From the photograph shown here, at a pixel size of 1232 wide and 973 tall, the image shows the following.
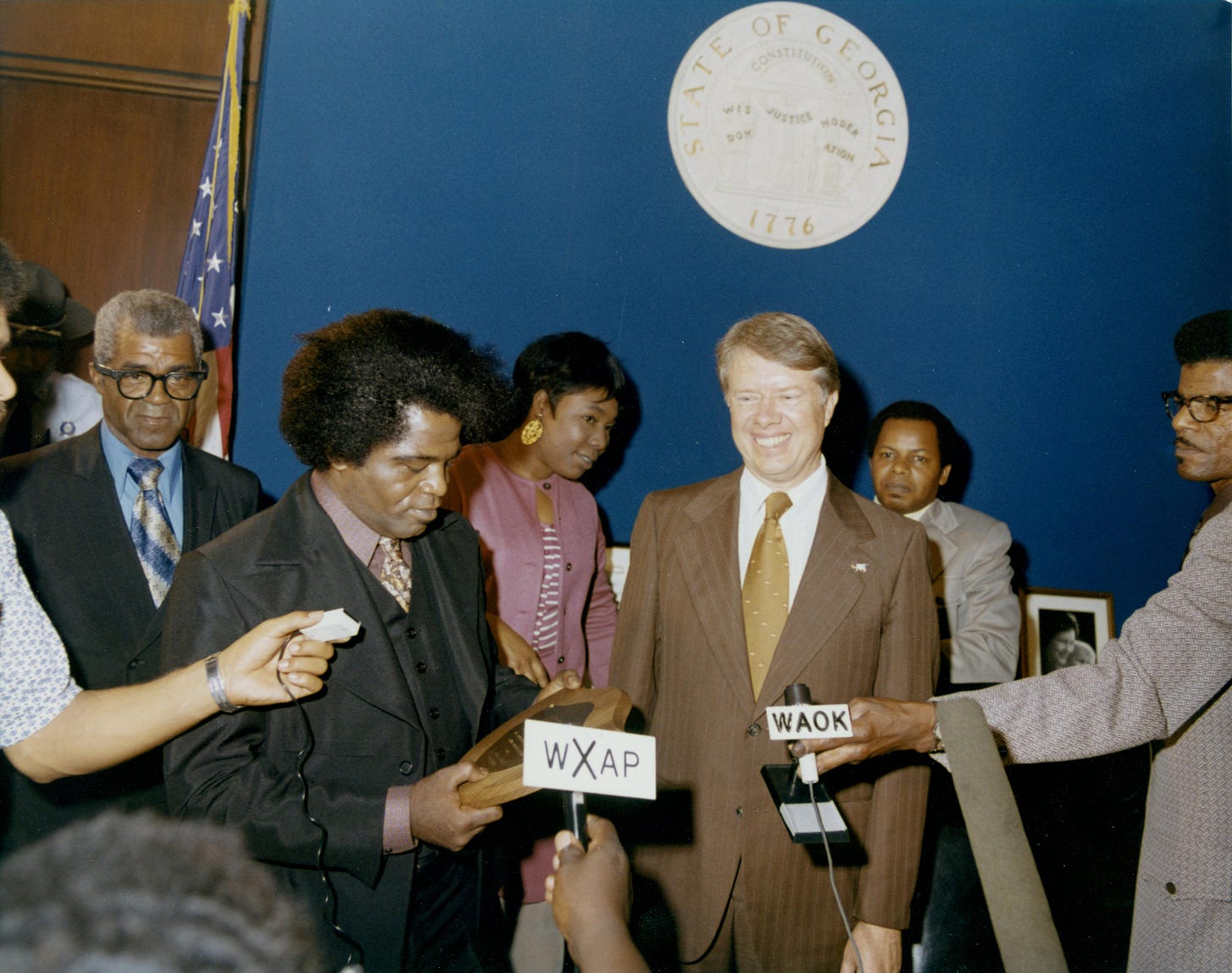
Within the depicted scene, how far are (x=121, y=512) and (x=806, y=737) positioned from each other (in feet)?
6.53

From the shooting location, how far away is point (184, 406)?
96.2 inches

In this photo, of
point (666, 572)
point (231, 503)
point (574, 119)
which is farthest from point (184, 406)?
point (574, 119)

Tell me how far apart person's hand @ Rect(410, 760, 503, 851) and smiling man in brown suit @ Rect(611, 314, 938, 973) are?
2.20 ft

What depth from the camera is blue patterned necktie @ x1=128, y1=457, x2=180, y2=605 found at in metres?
2.22

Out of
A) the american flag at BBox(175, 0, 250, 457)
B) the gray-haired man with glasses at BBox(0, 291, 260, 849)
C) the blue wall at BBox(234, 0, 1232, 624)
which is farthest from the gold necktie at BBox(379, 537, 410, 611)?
the blue wall at BBox(234, 0, 1232, 624)

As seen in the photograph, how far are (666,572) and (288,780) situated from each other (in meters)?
1.00

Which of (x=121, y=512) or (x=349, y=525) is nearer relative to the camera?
(x=349, y=525)

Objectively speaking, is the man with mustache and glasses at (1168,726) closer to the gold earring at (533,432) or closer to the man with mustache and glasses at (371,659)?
the man with mustache and glasses at (371,659)

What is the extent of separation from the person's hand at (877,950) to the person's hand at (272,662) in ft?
4.47

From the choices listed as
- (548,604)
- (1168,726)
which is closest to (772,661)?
(1168,726)

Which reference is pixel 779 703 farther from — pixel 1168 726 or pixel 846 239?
pixel 846 239

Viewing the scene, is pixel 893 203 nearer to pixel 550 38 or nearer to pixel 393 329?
pixel 550 38

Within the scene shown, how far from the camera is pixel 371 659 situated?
5.24 feet

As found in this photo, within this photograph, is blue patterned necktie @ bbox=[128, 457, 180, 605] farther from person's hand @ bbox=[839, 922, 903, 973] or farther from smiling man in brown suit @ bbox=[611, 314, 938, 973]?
person's hand @ bbox=[839, 922, 903, 973]
